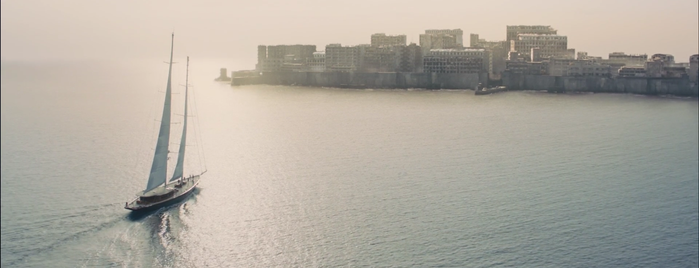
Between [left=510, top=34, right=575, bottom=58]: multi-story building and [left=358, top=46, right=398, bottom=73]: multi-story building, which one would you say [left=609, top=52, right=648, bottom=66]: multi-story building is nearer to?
[left=510, top=34, right=575, bottom=58]: multi-story building

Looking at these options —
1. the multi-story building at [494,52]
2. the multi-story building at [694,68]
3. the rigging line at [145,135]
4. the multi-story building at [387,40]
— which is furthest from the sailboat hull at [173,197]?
the multi-story building at [387,40]

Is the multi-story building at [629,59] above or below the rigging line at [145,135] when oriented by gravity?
above

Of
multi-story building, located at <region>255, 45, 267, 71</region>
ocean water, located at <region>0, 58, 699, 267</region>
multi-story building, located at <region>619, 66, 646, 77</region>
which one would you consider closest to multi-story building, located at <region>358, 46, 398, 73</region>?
multi-story building, located at <region>255, 45, 267, 71</region>

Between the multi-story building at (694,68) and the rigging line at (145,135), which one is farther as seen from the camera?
the multi-story building at (694,68)

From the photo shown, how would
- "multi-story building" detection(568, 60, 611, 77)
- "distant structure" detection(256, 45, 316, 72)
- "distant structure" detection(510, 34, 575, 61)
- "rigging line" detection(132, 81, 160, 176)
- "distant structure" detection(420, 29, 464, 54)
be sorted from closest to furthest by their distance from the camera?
"rigging line" detection(132, 81, 160, 176) < "multi-story building" detection(568, 60, 611, 77) < "distant structure" detection(510, 34, 575, 61) < "distant structure" detection(420, 29, 464, 54) < "distant structure" detection(256, 45, 316, 72)

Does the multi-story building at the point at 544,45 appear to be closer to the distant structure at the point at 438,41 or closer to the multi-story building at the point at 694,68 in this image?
the distant structure at the point at 438,41

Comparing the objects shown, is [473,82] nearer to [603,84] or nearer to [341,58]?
[603,84]

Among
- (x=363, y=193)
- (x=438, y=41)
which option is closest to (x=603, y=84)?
(x=438, y=41)
